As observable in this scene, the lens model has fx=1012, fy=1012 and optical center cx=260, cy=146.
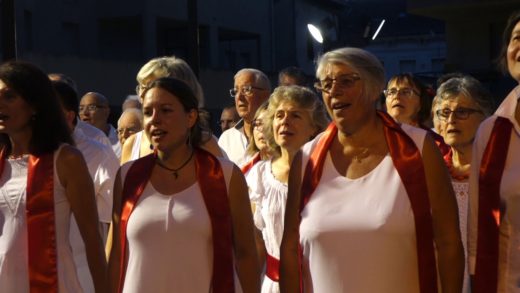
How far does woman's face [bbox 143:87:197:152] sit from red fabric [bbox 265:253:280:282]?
4.67 feet

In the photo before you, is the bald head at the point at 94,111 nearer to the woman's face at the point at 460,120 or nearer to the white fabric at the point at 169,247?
the woman's face at the point at 460,120

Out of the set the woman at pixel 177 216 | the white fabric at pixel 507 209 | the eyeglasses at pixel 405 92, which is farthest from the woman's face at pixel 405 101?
the white fabric at pixel 507 209

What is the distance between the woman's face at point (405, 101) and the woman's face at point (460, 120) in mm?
1389

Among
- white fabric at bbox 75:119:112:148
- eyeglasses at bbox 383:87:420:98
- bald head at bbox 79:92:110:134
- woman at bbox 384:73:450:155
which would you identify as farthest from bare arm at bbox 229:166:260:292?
bald head at bbox 79:92:110:134

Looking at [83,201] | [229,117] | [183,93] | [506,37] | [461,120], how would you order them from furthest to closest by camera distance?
[229,117], [461,120], [183,93], [83,201], [506,37]

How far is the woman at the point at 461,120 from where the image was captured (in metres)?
5.85

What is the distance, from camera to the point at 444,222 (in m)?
3.95

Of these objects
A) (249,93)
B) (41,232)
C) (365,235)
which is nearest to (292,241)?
(365,235)

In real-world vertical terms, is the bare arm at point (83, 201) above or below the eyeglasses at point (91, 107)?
below

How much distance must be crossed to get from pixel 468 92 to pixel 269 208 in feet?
4.41

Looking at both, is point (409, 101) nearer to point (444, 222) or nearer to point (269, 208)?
point (269, 208)

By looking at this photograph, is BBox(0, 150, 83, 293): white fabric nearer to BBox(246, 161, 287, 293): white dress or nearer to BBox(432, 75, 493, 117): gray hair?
BBox(246, 161, 287, 293): white dress

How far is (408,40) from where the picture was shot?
63.5 meters

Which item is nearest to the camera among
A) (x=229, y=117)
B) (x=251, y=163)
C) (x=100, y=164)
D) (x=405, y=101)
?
(x=100, y=164)
